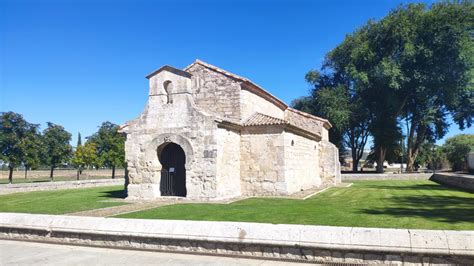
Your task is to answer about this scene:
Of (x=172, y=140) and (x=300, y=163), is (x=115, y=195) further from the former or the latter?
(x=300, y=163)

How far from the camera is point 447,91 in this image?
1307 inches

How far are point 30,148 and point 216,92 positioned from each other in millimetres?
20918

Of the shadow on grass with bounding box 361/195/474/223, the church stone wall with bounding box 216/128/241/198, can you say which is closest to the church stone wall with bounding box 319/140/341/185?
the church stone wall with bounding box 216/128/241/198

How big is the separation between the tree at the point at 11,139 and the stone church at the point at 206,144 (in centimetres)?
1791

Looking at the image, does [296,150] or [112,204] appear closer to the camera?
[112,204]

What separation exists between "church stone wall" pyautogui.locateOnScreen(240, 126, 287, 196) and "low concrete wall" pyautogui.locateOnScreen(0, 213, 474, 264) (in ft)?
34.0

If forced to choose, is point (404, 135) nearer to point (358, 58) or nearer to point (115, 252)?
point (358, 58)

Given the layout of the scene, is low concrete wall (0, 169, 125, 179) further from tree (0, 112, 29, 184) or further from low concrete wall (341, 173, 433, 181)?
low concrete wall (341, 173, 433, 181)

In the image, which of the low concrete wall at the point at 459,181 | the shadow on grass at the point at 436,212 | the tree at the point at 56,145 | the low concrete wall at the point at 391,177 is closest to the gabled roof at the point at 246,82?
the shadow on grass at the point at 436,212

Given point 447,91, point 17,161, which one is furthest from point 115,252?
point 447,91

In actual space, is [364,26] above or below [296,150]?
above

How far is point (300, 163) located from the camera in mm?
19969

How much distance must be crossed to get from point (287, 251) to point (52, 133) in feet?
115

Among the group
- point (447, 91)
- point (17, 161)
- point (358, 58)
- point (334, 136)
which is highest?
point (358, 58)
